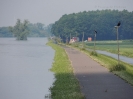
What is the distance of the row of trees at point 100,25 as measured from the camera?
88.2 meters

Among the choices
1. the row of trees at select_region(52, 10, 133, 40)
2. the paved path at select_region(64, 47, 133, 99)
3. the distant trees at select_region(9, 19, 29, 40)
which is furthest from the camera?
the distant trees at select_region(9, 19, 29, 40)

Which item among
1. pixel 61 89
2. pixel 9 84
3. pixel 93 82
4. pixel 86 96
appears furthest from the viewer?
pixel 9 84

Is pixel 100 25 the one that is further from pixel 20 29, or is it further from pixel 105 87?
pixel 105 87

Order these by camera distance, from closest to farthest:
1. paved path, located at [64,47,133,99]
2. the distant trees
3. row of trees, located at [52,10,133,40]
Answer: paved path, located at [64,47,133,99] < row of trees, located at [52,10,133,40] < the distant trees

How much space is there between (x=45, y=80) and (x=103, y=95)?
6094 mm

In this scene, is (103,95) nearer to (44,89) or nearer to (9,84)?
(44,89)

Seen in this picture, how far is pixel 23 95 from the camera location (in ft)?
39.9

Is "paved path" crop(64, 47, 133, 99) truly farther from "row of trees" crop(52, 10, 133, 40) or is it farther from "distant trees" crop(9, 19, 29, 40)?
"distant trees" crop(9, 19, 29, 40)

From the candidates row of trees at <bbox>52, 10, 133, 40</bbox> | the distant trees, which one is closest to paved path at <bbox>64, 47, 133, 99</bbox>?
row of trees at <bbox>52, 10, 133, 40</bbox>

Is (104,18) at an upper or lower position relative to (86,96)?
upper

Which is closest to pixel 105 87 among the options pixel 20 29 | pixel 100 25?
pixel 100 25

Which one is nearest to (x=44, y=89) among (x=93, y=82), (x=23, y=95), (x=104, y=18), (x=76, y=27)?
(x=23, y=95)

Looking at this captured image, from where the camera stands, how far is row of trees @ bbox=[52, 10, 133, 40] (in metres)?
88.2

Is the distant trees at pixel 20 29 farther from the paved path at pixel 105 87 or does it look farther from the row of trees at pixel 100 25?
the paved path at pixel 105 87
